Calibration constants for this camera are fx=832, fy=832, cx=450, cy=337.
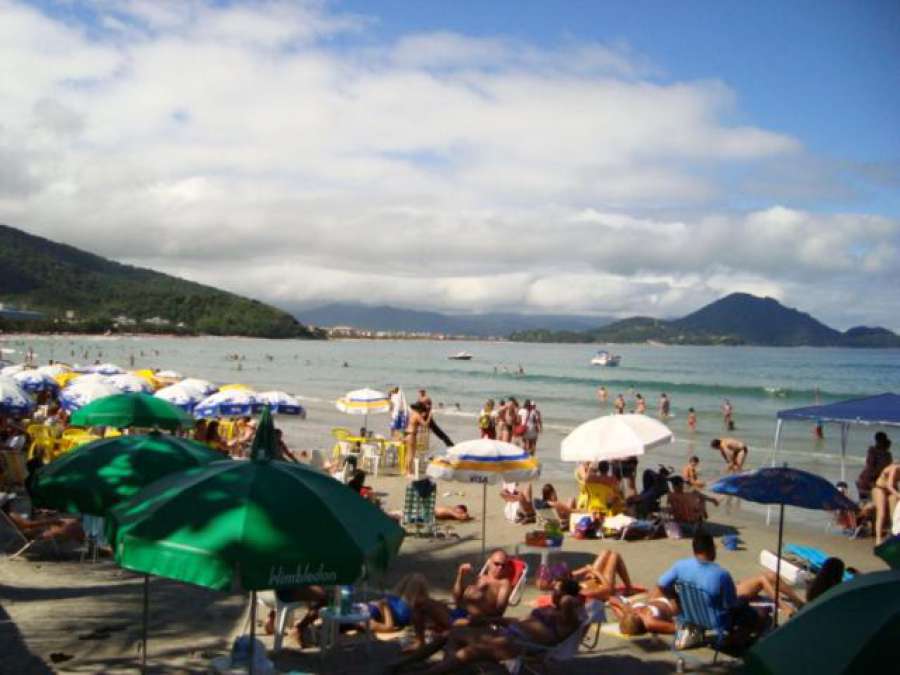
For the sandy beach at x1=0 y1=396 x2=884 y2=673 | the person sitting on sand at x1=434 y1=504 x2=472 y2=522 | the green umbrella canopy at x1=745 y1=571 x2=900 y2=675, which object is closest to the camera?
the green umbrella canopy at x1=745 y1=571 x2=900 y2=675

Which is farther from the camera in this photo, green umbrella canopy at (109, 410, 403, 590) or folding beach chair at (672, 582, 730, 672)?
folding beach chair at (672, 582, 730, 672)

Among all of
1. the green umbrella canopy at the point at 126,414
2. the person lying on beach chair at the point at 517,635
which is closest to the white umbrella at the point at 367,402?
the green umbrella canopy at the point at 126,414

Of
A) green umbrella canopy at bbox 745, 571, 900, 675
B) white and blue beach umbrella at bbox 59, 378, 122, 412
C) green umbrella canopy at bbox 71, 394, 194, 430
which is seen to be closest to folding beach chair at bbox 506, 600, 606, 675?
green umbrella canopy at bbox 745, 571, 900, 675

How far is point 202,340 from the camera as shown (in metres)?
158

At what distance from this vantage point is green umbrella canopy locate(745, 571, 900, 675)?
2418 mm

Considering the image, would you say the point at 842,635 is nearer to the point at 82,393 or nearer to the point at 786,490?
the point at 786,490

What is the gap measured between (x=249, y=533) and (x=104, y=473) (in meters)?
2.47

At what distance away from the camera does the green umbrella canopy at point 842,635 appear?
242 cm

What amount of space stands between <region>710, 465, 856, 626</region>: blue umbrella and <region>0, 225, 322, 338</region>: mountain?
116424 millimetres

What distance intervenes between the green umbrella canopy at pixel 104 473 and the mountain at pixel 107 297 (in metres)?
115

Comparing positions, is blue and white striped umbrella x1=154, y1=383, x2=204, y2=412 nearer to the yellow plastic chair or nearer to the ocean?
the ocean

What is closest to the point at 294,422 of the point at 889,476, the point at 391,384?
the point at 889,476

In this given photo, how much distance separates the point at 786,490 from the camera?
7.58m

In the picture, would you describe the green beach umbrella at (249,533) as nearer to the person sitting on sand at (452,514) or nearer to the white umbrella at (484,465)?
the white umbrella at (484,465)
